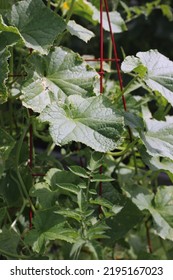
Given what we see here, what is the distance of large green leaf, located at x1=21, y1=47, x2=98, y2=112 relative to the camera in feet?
4.64

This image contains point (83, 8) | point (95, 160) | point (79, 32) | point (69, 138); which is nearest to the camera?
point (69, 138)

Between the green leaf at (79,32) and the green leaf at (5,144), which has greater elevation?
the green leaf at (79,32)

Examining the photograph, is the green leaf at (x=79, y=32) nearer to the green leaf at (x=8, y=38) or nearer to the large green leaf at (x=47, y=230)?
the green leaf at (x=8, y=38)

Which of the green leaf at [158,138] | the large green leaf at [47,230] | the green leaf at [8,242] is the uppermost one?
the green leaf at [158,138]

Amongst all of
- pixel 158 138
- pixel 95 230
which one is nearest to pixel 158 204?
pixel 158 138

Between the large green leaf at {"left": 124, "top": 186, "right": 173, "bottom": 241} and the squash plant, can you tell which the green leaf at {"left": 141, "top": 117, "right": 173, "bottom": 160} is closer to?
the squash plant

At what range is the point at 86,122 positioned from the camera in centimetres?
136

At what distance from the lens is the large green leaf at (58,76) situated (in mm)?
1414

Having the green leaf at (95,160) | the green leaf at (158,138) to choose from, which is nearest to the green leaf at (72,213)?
the green leaf at (95,160)

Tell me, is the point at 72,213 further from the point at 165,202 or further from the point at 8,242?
the point at 165,202

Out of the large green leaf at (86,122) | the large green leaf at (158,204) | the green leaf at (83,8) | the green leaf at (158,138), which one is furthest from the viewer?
the green leaf at (83,8)

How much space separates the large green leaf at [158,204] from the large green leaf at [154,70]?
35cm

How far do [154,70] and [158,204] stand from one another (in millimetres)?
397

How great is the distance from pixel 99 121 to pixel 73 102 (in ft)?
0.29
